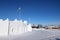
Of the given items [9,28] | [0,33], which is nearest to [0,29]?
[0,33]

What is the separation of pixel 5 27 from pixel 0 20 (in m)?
2.21

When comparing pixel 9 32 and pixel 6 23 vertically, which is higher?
pixel 6 23

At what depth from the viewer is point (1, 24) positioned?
24578 mm

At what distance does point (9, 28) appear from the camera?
2716cm

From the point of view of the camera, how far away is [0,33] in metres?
24.2

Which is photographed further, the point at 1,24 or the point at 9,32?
the point at 9,32

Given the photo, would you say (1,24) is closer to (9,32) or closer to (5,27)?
(5,27)

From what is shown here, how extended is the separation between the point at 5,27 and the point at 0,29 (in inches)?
66.2

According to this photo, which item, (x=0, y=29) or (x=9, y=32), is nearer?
(x=0, y=29)

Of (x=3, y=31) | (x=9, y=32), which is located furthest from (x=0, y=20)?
(x=9, y=32)

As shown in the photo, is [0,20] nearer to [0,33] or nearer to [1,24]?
[1,24]

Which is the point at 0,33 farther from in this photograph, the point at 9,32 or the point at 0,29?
the point at 9,32

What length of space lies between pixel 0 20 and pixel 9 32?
4.23 meters

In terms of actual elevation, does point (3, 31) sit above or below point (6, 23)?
below
